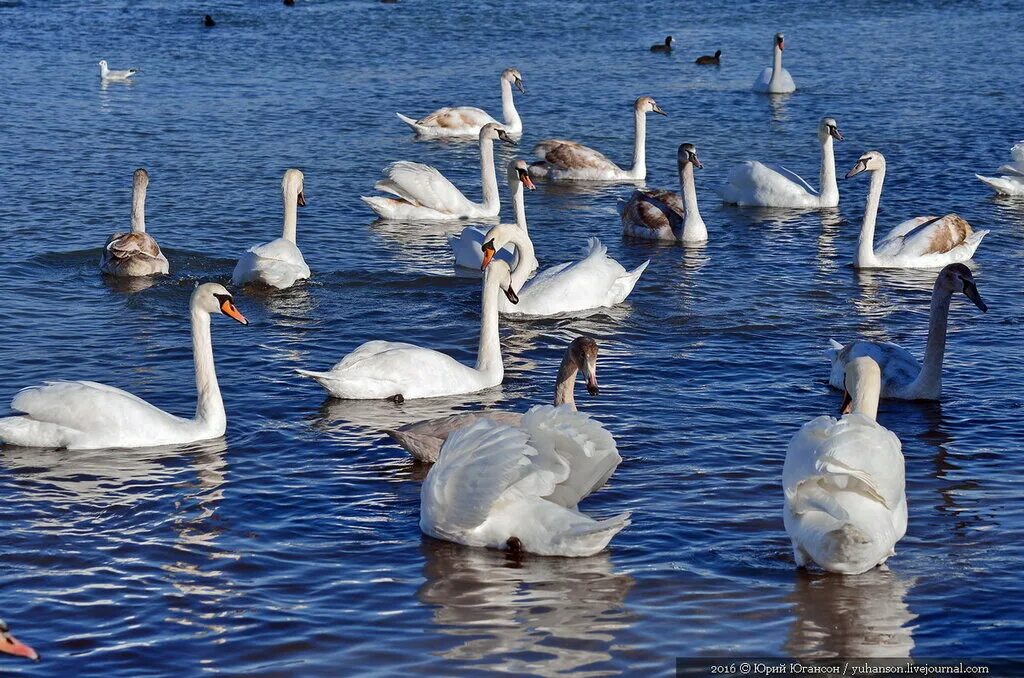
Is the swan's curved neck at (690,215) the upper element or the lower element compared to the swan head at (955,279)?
lower

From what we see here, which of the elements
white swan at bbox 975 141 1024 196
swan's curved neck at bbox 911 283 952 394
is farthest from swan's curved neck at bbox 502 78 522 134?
swan's curved neck at bbox 911 283 952 394

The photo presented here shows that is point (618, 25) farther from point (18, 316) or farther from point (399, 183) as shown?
point (18, 316)

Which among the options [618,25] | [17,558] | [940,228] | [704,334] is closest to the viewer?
[17,558]

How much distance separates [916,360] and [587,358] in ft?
9.53

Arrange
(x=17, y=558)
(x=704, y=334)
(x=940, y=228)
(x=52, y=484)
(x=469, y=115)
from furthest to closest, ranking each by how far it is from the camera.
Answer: (x=469, y=115) → (x=940, y=228) → (x=704, y=334) → (x=52, y=484) → (x=17, y=558)

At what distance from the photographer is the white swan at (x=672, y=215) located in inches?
648

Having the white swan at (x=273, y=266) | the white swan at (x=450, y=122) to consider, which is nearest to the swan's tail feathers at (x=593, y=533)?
the white swan at (x=273, y=266)

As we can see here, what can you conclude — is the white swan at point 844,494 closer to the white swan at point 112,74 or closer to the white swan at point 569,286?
the white swan at point 569,286

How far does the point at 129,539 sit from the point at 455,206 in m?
10.2

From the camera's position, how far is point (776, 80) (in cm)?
2506

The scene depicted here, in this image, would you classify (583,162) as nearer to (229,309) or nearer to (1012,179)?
(1012,179)

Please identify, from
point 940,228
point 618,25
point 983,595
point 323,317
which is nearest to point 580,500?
point 983,595

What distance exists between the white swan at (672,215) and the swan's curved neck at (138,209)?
5150 millimetres

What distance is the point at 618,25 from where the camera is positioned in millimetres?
33531
